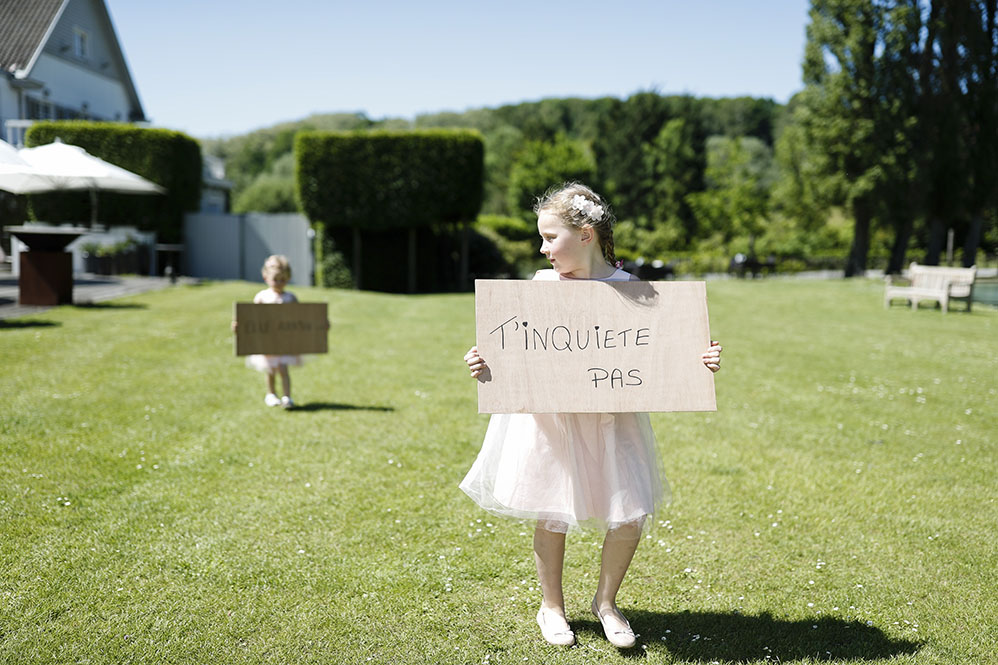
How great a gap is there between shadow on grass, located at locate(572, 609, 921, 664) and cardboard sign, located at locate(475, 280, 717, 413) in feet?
3.43

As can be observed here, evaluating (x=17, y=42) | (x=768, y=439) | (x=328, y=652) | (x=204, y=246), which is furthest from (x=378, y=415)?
(x=17, y=42)

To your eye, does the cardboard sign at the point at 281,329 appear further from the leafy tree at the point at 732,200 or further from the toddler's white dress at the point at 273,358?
the leafy tree at the point at 732,200

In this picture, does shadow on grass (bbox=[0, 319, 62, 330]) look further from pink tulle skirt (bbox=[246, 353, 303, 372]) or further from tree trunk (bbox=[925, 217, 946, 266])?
tree trunk (bbox=[925, 217, 946, 266])

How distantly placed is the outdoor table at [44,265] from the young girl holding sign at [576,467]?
42.5ft

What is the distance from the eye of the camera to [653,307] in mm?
3080

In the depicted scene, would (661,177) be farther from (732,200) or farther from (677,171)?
(732,200)

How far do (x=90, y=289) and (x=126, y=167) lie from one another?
24.6 ft

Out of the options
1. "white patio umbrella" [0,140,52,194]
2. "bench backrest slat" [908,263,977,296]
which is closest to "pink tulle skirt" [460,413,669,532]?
"white patio umbrella" [0,140,52,194]

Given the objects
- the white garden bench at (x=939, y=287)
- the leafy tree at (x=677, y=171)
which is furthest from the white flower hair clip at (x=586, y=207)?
the leafy tree at (x=677, y=171)

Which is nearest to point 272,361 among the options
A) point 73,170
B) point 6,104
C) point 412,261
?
point 73,170

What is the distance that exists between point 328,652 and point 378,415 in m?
4.19

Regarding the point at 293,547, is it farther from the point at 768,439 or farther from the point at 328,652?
the point at 768,439

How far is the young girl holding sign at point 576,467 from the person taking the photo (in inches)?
119

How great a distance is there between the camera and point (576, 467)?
3.08 meters
